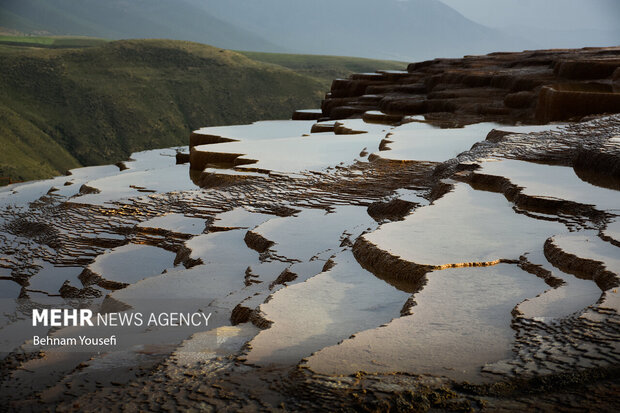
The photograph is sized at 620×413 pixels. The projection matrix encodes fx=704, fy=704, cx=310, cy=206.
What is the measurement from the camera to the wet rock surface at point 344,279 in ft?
6.53

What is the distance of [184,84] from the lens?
62.0 meters

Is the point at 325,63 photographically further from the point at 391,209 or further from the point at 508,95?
the point at 391,209

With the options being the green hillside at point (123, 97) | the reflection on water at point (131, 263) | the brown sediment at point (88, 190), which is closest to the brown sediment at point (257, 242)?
the reflection on water at point (131, 263)

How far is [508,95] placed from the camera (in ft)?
34.6

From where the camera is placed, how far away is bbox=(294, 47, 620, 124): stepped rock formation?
8625mm

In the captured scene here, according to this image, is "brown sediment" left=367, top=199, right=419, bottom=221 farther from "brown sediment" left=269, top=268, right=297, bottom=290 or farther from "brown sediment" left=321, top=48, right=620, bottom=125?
"brown sediment" left=321, top=48, right=620, bottom=125

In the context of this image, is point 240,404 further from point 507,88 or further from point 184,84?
point 184,84

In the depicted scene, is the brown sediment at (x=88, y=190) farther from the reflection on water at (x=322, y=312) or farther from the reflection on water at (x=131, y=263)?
the reflection on water at (x=322, y=312)

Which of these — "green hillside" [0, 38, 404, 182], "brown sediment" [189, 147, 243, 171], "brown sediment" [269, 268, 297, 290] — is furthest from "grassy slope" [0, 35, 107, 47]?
"brown sediment" [269, 268, 297, 290]

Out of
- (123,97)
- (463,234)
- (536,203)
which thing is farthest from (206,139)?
(123,97)

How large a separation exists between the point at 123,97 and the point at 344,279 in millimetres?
55337

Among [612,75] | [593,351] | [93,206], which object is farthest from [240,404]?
[612,75]

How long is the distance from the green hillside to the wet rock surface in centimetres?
3556

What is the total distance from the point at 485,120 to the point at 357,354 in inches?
326
